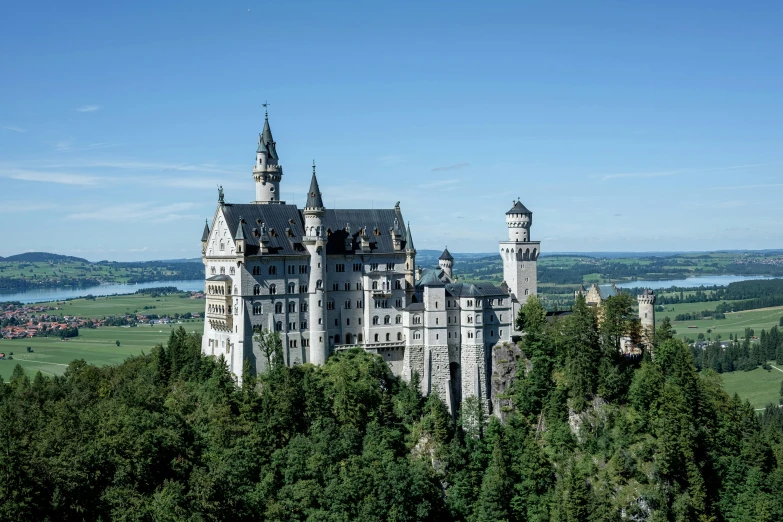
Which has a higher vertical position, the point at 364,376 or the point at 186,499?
the point at 364,376

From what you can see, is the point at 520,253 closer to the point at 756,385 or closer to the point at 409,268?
the point at 409,268

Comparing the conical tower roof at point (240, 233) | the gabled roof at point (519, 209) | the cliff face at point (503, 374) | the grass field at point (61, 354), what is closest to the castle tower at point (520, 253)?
the gabled roof at point (519, 209)

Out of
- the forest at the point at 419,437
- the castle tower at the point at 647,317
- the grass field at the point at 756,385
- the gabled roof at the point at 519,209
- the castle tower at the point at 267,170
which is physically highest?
the castle tower at the point at 267,170

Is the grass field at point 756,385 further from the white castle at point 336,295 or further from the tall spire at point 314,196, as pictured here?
the tall spire at point 314,196

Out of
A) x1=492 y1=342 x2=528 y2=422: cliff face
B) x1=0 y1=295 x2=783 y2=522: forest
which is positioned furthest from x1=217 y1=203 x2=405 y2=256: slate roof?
x1=492 y1=342 x2=528 y2=422: cliff face

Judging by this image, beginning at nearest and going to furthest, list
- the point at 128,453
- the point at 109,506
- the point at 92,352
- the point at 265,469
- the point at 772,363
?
the point at 109,506
the point at 128,453
the point at 265,469
the point at 92,352
the point at 772,363

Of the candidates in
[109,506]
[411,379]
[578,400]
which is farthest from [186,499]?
[578,400]

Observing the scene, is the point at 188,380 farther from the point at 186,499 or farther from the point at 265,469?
the point at 186,499

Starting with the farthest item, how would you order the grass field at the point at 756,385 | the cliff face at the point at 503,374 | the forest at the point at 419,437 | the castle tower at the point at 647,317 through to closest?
the grass field at the point at 756,385 → the castle tower at the point at 647,317 → the cliff face at the point at 503,374 → the forest at the point at 419,437
